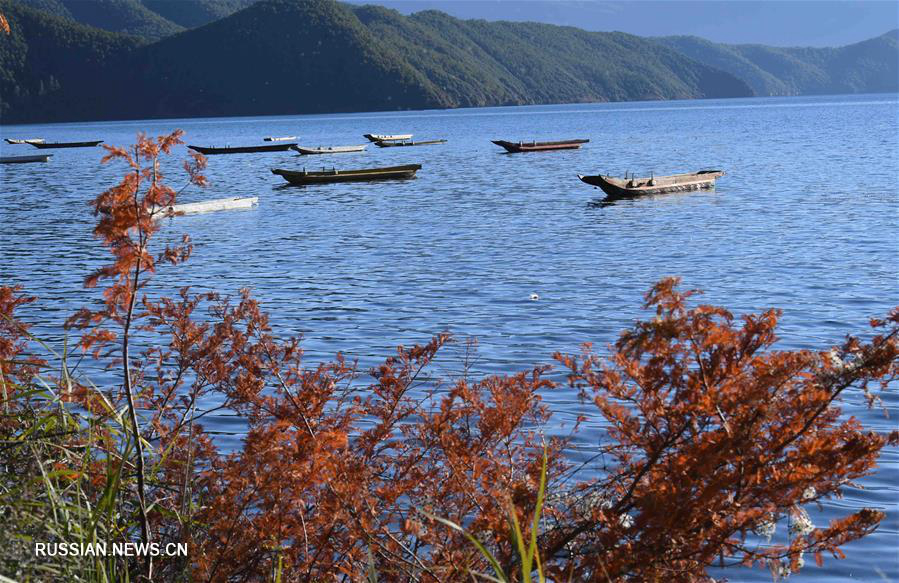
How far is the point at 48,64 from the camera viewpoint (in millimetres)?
180250

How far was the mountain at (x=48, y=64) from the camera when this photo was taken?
176 m

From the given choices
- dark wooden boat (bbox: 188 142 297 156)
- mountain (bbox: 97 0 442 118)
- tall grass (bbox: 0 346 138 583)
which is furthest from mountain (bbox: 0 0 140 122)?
tall grass (bbox: 0 346 138 583)

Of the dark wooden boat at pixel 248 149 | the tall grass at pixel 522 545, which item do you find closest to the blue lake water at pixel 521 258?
the tall grass at pixel 522 545

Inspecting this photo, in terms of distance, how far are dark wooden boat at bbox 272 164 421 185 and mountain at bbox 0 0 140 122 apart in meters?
150

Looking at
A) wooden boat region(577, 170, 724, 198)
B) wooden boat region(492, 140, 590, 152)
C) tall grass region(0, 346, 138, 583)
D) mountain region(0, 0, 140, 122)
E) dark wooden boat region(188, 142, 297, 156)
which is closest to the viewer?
tall grass region(0, 346, 138, 583)

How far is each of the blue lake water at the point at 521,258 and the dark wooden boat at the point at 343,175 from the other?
52 cm

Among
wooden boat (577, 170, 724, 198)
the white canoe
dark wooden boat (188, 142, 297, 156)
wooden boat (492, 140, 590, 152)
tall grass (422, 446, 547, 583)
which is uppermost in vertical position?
tall grass (422, 446, 547, 583)

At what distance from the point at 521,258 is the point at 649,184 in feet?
46.0

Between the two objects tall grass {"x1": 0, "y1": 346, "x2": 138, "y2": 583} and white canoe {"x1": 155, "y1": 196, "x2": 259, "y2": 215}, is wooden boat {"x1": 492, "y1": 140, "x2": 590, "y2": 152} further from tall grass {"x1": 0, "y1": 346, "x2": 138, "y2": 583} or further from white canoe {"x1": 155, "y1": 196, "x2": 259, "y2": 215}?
tall grass {"x1": 0, "y1": 346, "x2": 138, "y2": 583}

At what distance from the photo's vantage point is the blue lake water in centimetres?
1339

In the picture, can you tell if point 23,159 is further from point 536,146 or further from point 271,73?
point 271,73

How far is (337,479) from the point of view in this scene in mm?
4762

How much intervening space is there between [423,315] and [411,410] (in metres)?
9.71

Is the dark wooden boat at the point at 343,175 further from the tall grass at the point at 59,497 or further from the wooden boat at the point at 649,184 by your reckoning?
the tall grass at the point at 59,497
